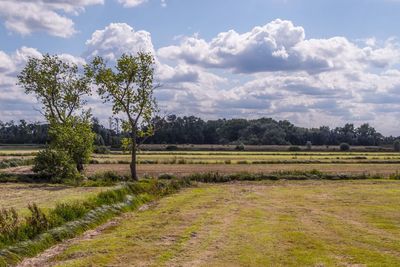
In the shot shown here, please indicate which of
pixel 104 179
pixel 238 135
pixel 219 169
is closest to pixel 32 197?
pixel 104 179

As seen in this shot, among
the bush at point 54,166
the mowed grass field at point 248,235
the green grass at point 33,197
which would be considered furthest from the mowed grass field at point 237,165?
the mowed grass field at point 248,235

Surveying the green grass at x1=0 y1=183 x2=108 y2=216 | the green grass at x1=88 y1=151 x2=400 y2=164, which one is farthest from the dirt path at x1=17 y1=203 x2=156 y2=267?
the green grass at x1=88 y1=151 x2=400 y2=164

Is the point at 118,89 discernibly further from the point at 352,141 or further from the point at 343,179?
the point at 352,141

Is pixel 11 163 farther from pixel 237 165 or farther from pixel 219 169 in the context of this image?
pixel 237 165

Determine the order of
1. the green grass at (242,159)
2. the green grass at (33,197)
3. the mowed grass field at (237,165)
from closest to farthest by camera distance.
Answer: the green grass at (33,197)
the mowed grass field at (237,165)
the green grass at (242,159)

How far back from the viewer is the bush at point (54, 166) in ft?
141

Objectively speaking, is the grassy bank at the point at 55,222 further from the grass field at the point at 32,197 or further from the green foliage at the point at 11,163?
the green foliage at the point at 11,163

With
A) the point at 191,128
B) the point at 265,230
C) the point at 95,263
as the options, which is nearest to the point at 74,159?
the point at 265,230

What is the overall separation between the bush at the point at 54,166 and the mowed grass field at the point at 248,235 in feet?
51.3

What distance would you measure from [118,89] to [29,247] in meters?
29.6

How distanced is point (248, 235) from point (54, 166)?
2933 centimetres

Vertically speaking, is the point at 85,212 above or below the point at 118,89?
below

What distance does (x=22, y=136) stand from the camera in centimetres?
18675

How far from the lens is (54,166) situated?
142 feet
